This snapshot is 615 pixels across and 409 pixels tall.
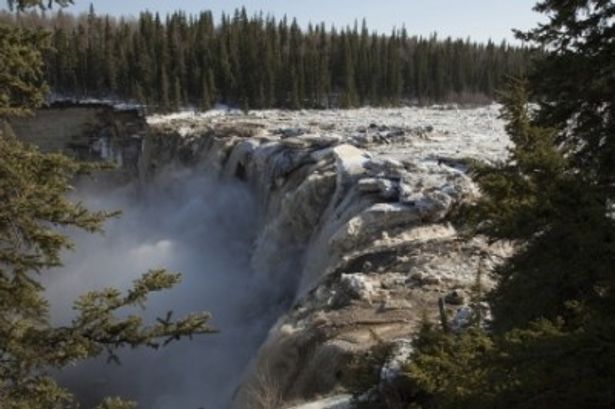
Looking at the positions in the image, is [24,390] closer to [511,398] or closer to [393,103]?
[511,398]

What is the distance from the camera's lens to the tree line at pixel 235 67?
69938 millimetres

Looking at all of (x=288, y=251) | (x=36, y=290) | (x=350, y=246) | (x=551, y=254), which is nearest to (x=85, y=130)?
(x=288, y=251)

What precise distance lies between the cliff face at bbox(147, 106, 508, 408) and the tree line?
4142cm

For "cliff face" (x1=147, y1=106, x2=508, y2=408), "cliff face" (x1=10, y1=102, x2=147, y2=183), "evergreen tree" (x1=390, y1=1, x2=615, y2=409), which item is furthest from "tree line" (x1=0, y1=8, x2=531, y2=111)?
"evergreen tree" (x1=390, y1=1, x2=615, y2=409)

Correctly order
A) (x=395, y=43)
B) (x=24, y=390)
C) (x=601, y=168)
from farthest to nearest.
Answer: (x=395, y=43) → (x=601, y=168) → (x=24, y=390)

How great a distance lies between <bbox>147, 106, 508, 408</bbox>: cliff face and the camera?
1155 centimetres

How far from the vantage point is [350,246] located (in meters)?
15.8

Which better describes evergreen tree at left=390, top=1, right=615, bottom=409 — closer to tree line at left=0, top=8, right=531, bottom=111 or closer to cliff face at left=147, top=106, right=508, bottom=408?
cliff face at left=147, top=106, right=508, bottom=408

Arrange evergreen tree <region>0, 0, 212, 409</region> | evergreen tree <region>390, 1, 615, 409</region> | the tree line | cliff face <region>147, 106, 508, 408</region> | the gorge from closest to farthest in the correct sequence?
evergreen tree <region>390, 1, 615, 409</region> < evergreen tree <region>0, 0, 212, 409</region> < cliff face <region>147, 106, 508, 408</region> < the gorge < the tree line

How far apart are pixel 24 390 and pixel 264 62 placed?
6855 cm

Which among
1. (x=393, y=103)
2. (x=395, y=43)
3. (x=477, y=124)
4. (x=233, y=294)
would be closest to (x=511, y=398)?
(x=233, y=294)

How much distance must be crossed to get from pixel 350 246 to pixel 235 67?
5819 cm

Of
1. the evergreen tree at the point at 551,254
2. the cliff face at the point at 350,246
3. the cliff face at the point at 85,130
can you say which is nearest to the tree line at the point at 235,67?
the cliff face at the point at 85,130

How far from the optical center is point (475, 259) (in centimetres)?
1349
